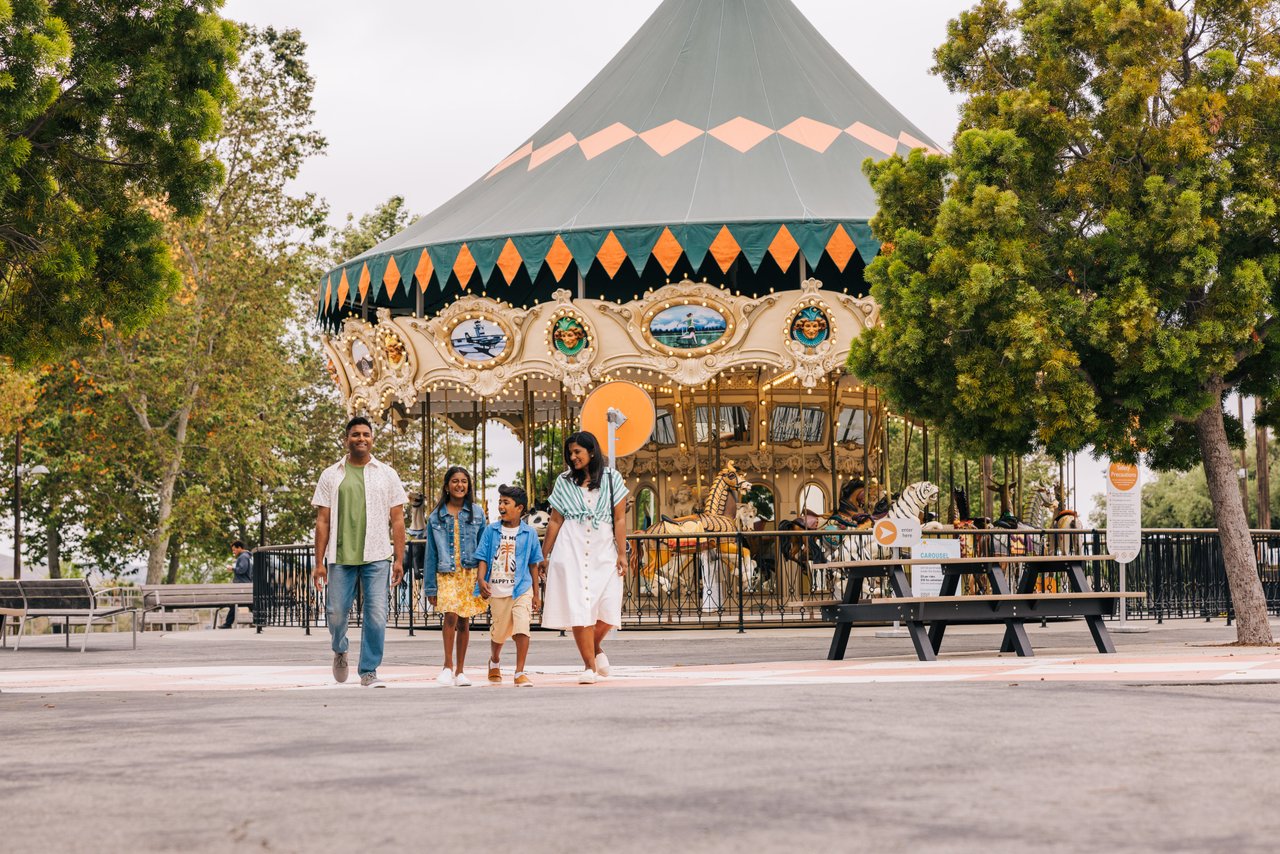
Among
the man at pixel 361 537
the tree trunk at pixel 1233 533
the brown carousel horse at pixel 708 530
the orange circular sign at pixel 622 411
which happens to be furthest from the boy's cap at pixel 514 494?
the brown carousel horse at pixel 708 530

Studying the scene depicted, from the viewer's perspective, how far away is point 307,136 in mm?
41969

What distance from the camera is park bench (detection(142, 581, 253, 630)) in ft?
94.4

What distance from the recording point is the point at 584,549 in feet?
36.2

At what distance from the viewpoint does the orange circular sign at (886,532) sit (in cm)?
1759

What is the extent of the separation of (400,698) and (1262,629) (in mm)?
9345

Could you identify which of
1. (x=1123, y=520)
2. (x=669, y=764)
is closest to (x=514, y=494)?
(x=669, y=764)

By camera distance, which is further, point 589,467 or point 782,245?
point 782,245

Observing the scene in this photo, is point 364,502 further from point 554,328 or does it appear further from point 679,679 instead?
point 554,328

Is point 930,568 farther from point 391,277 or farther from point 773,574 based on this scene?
point 391,277

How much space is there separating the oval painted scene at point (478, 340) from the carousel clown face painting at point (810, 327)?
4.39 meters

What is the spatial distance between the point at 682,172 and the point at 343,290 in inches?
232

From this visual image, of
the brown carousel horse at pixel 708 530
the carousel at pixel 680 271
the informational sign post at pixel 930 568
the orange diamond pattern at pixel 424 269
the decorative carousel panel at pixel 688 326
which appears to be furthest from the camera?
the orange diamond pattern at pixel 424 269

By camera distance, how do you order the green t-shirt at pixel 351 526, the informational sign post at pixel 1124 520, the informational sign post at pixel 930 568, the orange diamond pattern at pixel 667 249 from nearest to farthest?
the green t-shirt at pixel 351 526 → the informational sign post at pixel 930 568 → the informational sign post at pixel 1124 520 → the orange diamond pattern at pixel 667 249

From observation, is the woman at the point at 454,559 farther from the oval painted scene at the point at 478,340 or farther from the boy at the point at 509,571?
the oval painted scene at the point at 478,340
